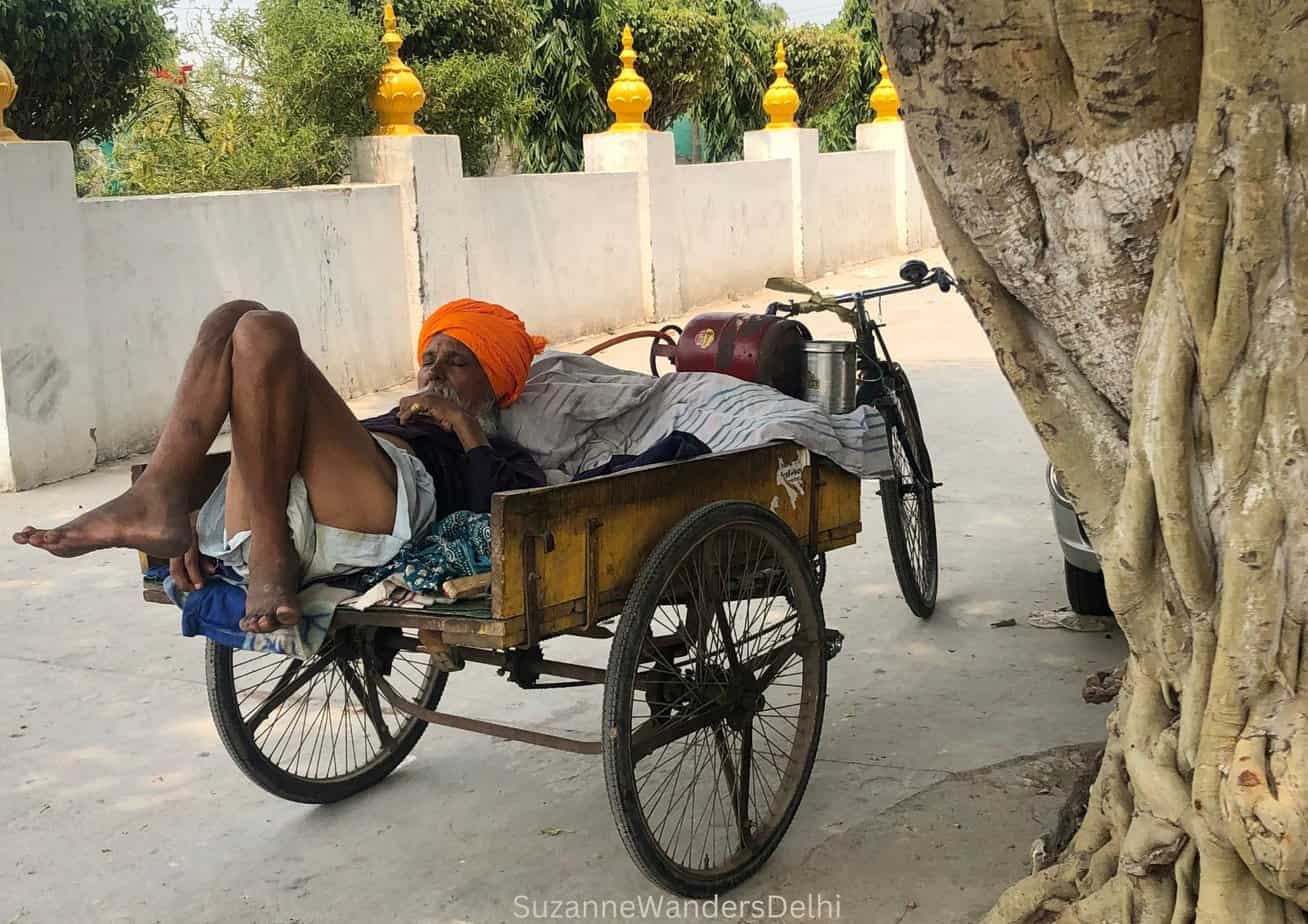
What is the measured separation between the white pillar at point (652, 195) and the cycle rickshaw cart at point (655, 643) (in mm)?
8796

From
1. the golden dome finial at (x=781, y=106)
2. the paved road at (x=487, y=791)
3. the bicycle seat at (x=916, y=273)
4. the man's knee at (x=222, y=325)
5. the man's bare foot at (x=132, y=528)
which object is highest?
the golden dome finial at (x=781, y=106)

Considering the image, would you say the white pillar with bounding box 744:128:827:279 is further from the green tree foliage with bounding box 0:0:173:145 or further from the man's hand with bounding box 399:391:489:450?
the man's hand with bounding box 399:391:489:450

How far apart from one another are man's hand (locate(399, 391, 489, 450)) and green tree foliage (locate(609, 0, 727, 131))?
12.6 m

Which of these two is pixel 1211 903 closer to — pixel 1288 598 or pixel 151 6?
pixel 1288 598

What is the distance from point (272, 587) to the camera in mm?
3199

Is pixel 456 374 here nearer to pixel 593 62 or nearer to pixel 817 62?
pixel 593 62

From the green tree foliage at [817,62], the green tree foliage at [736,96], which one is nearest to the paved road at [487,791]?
the green tree foliage at [736,96]

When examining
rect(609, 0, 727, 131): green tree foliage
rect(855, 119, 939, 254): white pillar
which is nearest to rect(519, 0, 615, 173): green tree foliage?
rect(609, 0, 727, 131): green tree foliage

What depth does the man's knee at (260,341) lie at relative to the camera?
3303 millimetres

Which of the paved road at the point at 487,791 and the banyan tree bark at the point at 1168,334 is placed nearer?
the banyan tree bark at the point at 1168,334

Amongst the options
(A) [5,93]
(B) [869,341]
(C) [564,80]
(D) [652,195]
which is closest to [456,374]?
(B) [869,341]

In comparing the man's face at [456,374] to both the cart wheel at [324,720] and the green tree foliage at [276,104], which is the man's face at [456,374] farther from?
the green tree foliage at [276,104]

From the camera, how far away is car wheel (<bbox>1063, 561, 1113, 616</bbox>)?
5076 millimetres

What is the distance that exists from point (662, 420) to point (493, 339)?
51cm
